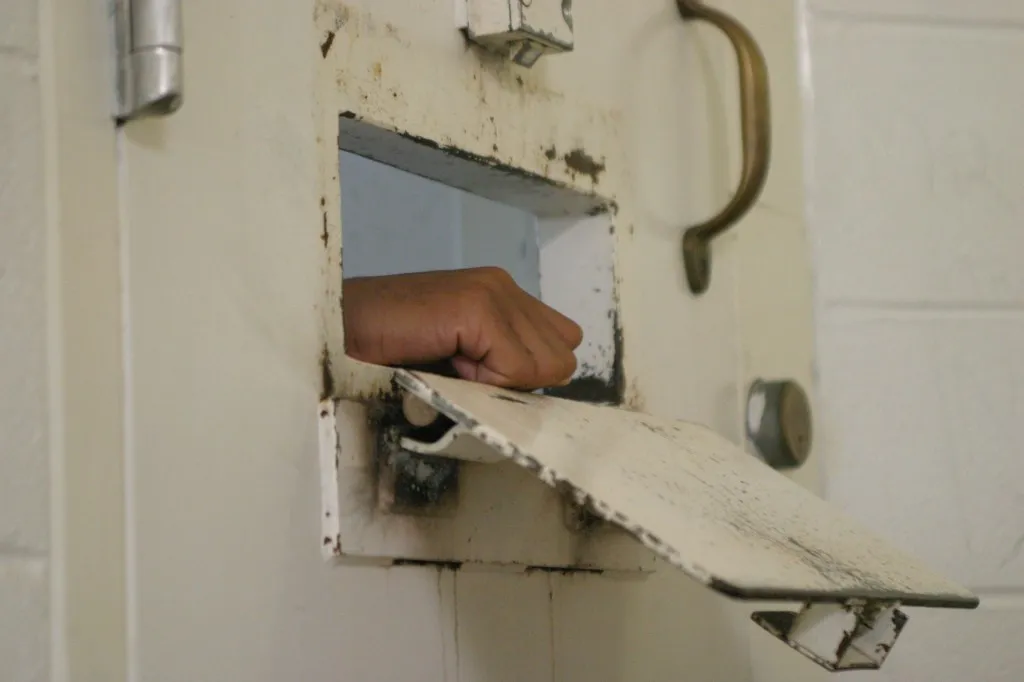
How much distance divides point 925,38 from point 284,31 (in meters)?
0.65

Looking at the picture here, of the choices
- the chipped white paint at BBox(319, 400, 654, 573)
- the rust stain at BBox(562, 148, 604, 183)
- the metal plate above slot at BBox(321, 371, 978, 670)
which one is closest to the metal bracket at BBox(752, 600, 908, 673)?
the metal plate above slot at BBox(321, 371, 978, 670)

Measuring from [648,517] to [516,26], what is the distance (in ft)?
1.01

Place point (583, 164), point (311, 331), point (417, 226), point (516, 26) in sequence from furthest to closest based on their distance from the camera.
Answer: point (417, 226)
point (583, 164)
point (516, 26)
point (311, 331)

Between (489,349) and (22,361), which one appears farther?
(489,349)

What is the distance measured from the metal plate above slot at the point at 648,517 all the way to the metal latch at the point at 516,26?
0.21m

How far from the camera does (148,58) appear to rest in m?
0.50

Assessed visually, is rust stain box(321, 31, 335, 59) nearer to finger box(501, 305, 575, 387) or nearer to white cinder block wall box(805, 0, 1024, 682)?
finger box(501, 305, 575, 387)

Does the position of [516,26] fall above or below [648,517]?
above

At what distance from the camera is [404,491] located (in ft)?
2.09

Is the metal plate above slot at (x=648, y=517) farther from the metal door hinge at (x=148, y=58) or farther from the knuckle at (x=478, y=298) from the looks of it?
the metal door hinge at (x=148, y=58)

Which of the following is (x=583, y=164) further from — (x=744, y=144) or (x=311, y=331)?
(x=311, y=331)

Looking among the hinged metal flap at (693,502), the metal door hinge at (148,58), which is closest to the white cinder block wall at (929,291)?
the hinged metal flap at (693,502)

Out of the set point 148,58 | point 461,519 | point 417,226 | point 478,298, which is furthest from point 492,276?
point 417,226

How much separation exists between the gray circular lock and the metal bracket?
320 mm
